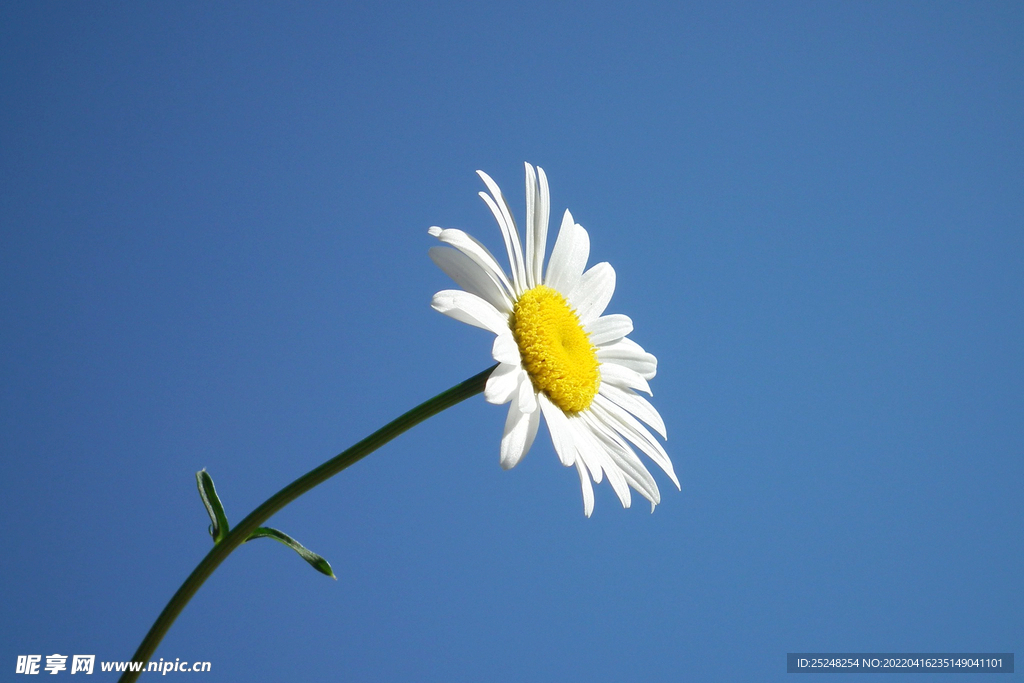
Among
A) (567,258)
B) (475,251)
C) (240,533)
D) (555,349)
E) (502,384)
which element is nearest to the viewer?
(240,533)

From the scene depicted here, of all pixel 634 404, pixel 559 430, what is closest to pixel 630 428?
pixel 634 404

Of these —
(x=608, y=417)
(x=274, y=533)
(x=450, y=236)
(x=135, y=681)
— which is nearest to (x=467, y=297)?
(x=450, y=236)

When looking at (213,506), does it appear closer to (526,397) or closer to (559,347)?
(526,397)

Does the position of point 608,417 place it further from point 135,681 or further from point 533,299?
point 135,681

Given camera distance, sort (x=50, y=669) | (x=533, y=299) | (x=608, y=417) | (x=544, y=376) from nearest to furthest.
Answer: (x=544, y=376) < (x=533, y=299) < (x=608, y=417) < (x=50, y=669)

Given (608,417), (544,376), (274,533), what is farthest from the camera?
(608,417)

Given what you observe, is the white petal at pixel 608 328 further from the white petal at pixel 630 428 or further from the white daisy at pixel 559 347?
the white petal at pixel 630 428
